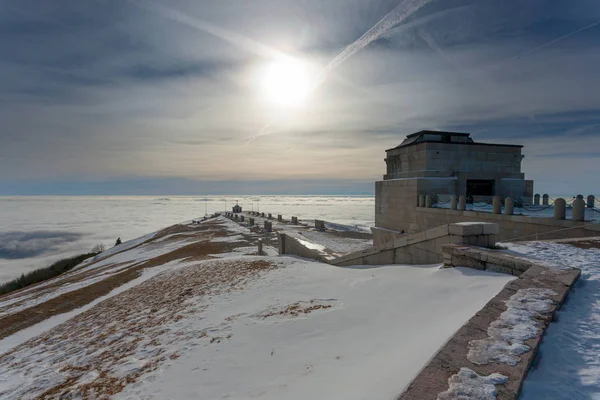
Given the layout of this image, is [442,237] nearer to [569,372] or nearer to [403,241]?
[403,241]

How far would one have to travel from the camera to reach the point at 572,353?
3.34m

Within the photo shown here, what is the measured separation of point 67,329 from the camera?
9930 mm

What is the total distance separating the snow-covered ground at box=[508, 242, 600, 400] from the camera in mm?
2791

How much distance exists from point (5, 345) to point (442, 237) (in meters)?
13.6

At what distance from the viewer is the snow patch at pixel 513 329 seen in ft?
10.2

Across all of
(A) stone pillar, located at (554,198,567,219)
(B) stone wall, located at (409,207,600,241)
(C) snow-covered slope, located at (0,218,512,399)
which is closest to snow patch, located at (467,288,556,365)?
(C) snow-covered slope, located at (0,218,512,399)

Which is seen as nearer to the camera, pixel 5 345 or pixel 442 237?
pixel 442 237

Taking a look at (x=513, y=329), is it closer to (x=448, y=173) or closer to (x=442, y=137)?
(x=448, y=173)

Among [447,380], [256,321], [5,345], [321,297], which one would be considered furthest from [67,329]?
[447,380]

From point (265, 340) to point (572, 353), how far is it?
4.20 meters

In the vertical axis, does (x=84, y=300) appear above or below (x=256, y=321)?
below

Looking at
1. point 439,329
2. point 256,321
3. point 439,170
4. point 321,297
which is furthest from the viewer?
point 439,170

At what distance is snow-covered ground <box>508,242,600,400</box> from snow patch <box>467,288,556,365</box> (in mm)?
180

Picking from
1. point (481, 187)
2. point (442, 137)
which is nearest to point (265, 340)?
point (442, 137)
